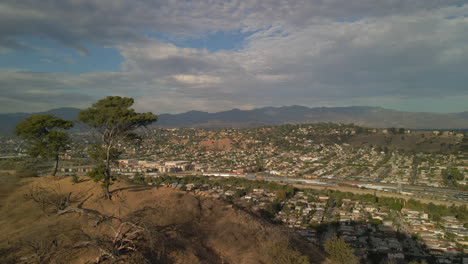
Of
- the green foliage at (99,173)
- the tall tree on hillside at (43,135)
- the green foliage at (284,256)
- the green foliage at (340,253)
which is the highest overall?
the tall tree on hillside at (43,135)

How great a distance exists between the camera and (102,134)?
11.4 meters

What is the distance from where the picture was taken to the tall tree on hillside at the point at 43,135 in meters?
12.8

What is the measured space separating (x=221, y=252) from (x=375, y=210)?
2295cm

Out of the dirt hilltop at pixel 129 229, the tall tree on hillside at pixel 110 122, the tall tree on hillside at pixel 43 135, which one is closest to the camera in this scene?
the dirt hilltop at pixel 129 229

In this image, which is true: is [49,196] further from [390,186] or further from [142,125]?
[390,186]

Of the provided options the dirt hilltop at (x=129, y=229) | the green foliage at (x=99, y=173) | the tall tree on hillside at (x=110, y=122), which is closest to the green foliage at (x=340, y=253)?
the dirt hilltop at (x=129, y=229)

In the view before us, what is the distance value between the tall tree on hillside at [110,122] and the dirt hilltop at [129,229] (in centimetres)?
123

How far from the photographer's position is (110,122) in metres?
11.3

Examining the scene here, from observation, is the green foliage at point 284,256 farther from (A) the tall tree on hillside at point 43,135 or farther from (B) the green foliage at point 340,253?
(A) the tall tree on hillside at point 43,135

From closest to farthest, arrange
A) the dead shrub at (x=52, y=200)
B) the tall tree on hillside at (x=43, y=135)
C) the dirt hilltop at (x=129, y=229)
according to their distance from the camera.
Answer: the dirt hilltop at (x=129, y=229) → the dead shrub at (x=52, y=200) → the tall tree on hillside at (x=43, y=135)

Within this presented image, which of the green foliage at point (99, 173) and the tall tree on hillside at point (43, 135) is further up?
the tall tree on hillside at point (43, 135)

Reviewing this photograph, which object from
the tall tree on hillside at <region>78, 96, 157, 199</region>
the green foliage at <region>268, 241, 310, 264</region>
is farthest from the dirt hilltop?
the tall tree on hillside at <region>78, 96, 157, 199</region>

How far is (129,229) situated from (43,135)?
9780 millimetres

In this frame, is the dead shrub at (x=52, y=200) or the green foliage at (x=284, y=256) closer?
the green foliage at (x=284, y=256)
